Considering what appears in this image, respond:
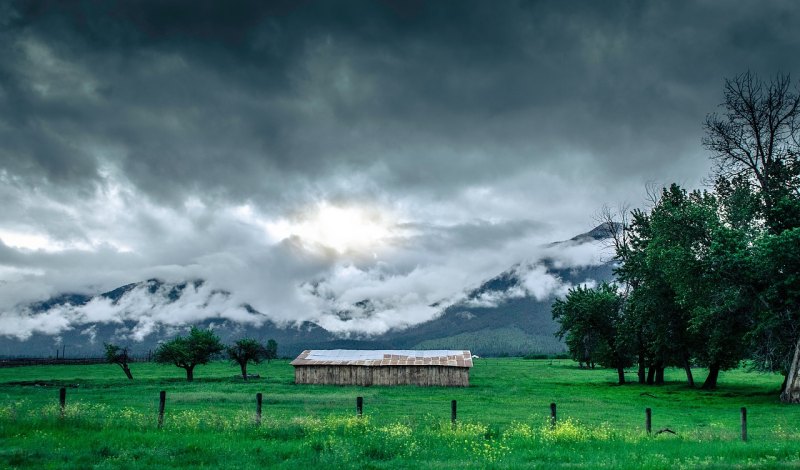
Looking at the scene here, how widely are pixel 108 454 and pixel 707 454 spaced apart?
18.0 m

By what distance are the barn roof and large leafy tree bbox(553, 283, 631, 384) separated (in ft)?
46.5

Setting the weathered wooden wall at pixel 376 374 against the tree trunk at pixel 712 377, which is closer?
the tree trunk at pixel 712 377

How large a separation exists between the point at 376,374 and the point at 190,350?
27.5 m

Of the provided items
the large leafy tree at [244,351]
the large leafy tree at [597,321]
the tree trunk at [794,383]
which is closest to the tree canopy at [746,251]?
the tree trunk at [794,383]

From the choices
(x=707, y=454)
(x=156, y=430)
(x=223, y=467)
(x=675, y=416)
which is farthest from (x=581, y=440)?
(x=675, y=416)

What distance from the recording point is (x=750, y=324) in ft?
144

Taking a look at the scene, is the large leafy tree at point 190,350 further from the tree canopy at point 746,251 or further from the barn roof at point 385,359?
the tree canopy at point 746,251

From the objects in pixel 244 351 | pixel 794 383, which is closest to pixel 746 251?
pixel 794 383

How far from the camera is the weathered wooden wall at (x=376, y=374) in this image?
241 feet

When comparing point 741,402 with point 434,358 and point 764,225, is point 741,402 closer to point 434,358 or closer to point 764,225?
point 764,225

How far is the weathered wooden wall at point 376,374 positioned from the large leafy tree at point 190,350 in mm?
16717

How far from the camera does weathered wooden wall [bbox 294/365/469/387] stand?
241ft

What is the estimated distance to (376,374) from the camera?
74.8 m

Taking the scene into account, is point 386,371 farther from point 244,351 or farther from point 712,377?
point 712,377
